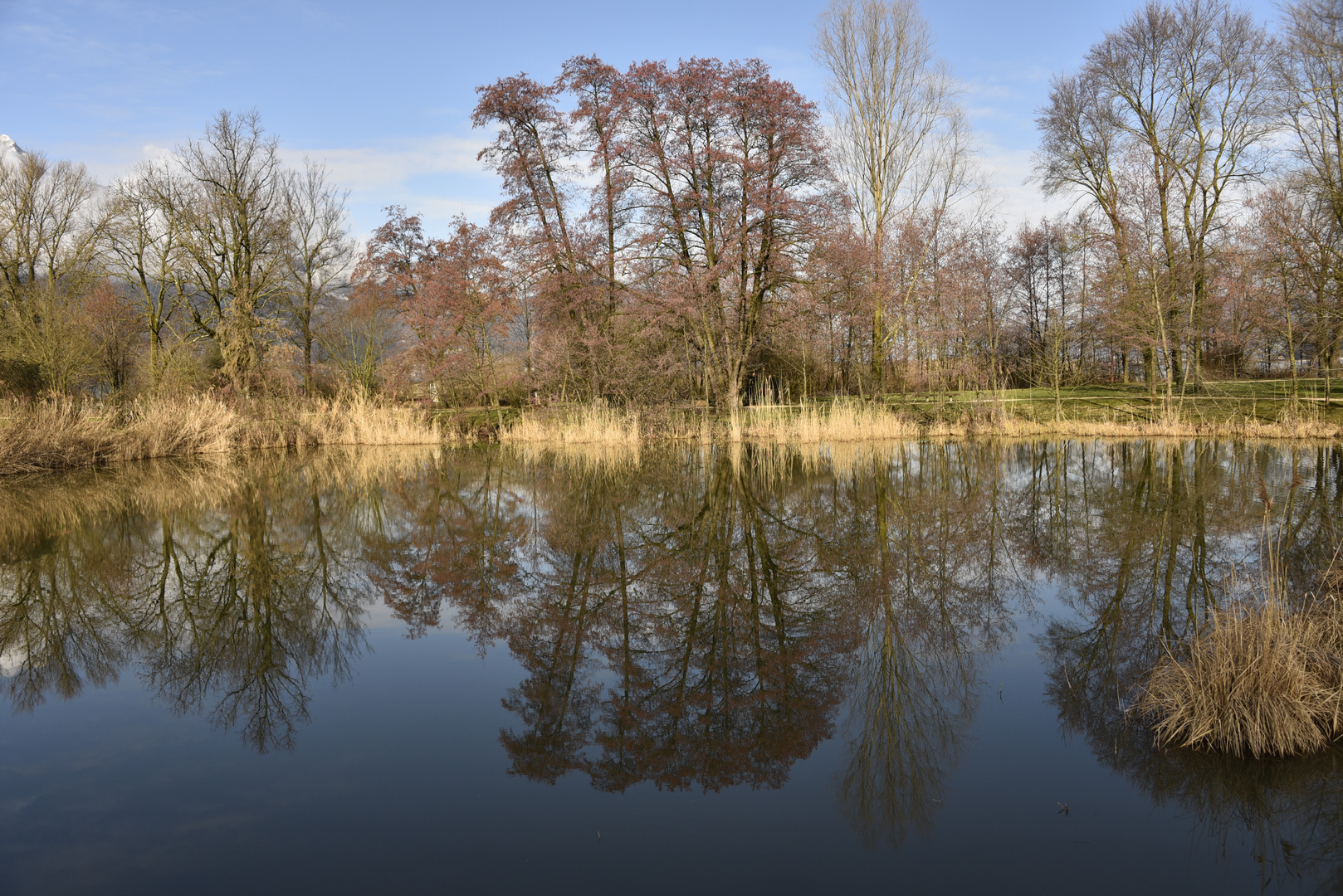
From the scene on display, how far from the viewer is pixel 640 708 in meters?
3.76

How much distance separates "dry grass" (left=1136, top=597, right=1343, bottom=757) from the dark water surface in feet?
0.43

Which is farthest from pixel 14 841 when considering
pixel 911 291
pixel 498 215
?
pixel 911 291

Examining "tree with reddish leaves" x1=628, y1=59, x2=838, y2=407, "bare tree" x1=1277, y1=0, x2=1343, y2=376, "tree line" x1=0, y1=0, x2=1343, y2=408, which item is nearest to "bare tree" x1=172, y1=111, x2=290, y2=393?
"tree line" x1=0, y1=0, x2=1343, y2=408

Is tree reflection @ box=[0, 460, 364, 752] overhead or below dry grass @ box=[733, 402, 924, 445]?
below

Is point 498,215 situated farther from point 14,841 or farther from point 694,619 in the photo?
point 14,841

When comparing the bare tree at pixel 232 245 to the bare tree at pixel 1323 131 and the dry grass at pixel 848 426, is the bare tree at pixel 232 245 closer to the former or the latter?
the dry grass at pixel 848 426

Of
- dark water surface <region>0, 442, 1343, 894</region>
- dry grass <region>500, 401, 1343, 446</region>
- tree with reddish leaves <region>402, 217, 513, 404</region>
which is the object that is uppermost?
tree with reddish leaves <region>402, 217, 513, 404</region>

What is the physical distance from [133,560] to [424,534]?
8.67 ft

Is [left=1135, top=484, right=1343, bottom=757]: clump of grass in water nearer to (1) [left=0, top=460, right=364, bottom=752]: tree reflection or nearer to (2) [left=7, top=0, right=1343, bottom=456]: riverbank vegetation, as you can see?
(1) [left=0, top=460, right=364, bottom=752]: tree reflection

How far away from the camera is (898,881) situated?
2.41m

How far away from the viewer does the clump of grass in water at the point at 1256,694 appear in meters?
3.11

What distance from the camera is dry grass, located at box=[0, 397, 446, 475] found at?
14.2 meters

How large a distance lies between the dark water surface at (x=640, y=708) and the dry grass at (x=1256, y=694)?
130 mm

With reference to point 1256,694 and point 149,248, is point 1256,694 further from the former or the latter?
point 149,248
